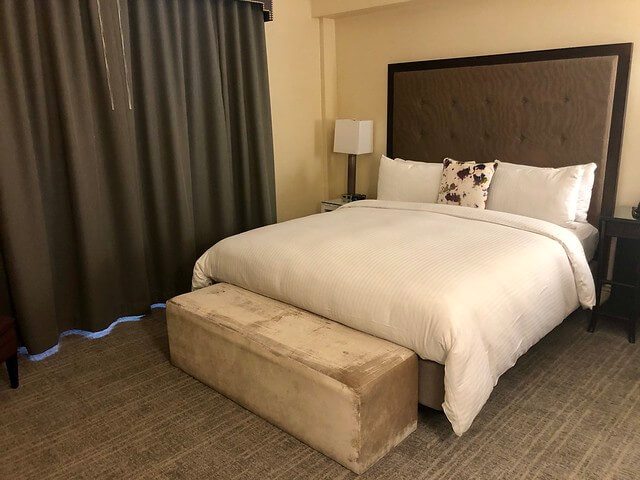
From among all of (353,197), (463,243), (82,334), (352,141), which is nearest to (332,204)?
(353,197)

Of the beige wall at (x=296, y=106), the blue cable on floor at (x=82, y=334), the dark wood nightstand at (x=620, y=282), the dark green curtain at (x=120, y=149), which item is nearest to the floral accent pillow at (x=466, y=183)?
the dark wood nightstand at (x=620, y=282)

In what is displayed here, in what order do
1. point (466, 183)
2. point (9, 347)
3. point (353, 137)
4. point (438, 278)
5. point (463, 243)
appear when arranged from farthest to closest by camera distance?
point (353, 137) < point (466, 183) < point (463, 243) < point (9, 347) < point (438, 278)

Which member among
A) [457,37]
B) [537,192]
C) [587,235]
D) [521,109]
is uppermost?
[457,37]

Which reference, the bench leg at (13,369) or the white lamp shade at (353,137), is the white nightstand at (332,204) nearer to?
the white lamp shade at (353,137)

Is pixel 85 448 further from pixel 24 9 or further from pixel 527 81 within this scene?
pixel 527 81

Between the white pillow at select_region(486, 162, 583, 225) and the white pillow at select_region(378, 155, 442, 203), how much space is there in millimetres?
425

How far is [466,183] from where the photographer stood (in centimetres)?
340

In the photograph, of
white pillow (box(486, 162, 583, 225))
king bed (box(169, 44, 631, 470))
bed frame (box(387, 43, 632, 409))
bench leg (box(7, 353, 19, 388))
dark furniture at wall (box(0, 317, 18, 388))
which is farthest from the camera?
bed frame (box(387, 43, 632, 409))

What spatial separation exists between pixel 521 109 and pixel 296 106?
6.00 feet

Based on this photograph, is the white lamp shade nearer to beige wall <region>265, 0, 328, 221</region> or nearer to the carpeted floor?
beige wall <region>265, 0, 328, 221</region>

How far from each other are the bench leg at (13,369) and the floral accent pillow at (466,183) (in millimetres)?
2626

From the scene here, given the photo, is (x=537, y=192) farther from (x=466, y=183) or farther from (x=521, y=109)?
(x=521, y=109)

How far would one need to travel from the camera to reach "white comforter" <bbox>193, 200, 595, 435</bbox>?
6.70ft

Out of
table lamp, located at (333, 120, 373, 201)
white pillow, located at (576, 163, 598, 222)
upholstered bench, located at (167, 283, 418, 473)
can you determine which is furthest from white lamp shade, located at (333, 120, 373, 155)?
upholstered bench, located at (167, 283, 418, 473)
